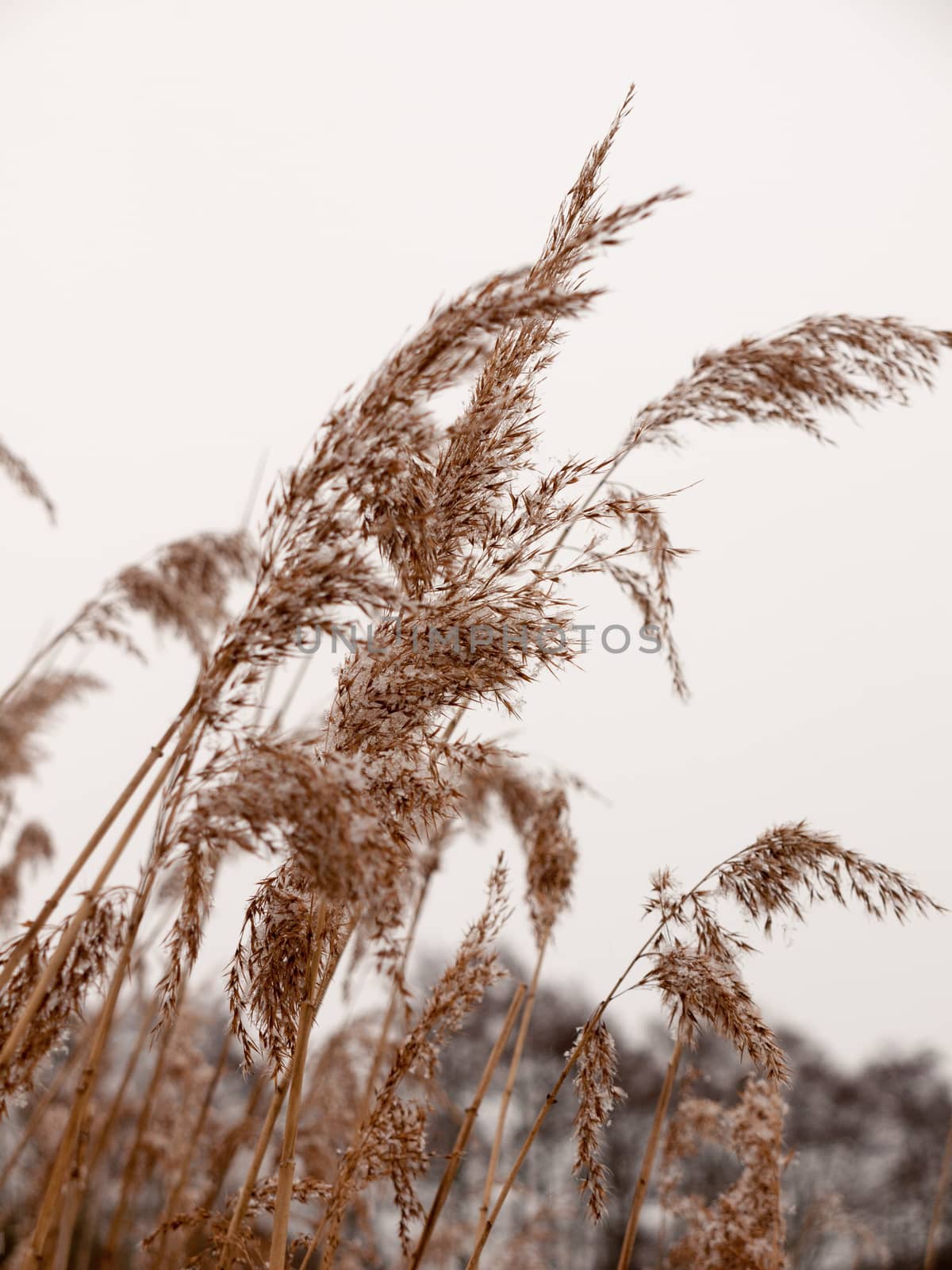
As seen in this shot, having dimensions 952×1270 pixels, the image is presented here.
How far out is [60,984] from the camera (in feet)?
4.84

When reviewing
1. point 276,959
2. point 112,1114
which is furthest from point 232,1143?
point 276,959

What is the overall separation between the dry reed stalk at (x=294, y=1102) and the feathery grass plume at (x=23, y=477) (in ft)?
8.01

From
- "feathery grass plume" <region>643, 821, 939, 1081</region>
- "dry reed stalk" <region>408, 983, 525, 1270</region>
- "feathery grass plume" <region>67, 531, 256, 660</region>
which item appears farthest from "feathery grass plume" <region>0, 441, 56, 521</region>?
"feathery grass plume" <region>643, 821, 939, 1081</region>

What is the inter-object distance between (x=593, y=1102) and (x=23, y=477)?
2.94 m

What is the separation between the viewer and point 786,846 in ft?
6.58

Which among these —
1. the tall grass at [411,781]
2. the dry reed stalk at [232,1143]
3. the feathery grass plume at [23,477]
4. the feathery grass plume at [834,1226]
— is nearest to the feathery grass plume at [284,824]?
the tall grass at [411,781]

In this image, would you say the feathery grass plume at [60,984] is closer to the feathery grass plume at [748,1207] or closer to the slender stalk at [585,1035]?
the slender stalk at [585,1035]

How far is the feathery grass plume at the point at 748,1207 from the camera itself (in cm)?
269

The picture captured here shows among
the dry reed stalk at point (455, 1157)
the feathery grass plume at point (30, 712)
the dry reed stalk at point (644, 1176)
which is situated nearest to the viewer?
the dry reed stalk at point (455, 1157)

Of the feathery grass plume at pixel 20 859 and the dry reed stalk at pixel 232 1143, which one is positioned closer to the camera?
the dry reed stalk at pixel 232 1143

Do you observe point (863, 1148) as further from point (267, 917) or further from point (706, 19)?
point (706, 19)

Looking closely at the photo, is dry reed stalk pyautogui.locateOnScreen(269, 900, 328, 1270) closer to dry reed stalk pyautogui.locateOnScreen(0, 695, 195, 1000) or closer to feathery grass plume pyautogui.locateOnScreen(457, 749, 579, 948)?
dry reed stalk pyautogui.locateOnScreen(0, 695, 195, 1000)

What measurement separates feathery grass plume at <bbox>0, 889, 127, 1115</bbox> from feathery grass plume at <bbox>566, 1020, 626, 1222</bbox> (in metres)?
1.00

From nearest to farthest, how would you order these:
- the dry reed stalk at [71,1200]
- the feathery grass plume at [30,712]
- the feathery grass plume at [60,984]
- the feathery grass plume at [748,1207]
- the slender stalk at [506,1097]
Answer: the dry reed stalk at [71,1200] → the feathery grass plume at [60,984] → the slender stalk at [506,1097] → the feathery grass plume at [748,1207] → the feathery grass plume at [30,712]
